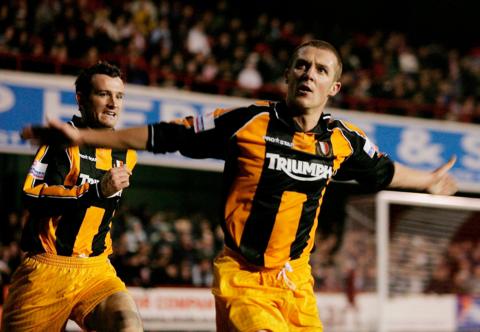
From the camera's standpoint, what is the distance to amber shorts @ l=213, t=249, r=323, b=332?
3.71 meters

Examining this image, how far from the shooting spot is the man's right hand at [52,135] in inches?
127

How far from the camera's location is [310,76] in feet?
12.4

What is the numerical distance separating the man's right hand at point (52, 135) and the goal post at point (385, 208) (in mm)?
7014

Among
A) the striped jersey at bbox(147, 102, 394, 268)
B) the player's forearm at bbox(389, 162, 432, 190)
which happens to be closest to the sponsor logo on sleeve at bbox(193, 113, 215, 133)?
the striped jersey at bbox(147, 102, 394, 268)

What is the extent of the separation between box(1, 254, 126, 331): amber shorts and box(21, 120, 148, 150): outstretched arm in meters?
1.43

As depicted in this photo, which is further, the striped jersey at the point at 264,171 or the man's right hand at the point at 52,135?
the striped jersey at the point at 264,171

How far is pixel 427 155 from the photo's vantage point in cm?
1395

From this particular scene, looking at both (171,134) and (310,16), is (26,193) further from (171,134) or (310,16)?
(310,16)

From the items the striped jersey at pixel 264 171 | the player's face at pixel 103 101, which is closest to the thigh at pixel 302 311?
the striped jersey at pixel 264 171

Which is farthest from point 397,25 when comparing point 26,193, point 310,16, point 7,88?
point 26,193

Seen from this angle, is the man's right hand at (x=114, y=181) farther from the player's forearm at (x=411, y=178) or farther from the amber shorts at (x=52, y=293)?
the player's forearm at (x=411, y=178)

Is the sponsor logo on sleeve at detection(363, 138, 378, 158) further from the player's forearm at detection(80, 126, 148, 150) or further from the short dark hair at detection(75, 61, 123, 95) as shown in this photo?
the short dark hair at detection(75, 61, 123, 95)

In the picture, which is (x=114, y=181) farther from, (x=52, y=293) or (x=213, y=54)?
(x=213, y=54)

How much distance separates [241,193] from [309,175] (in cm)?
39
